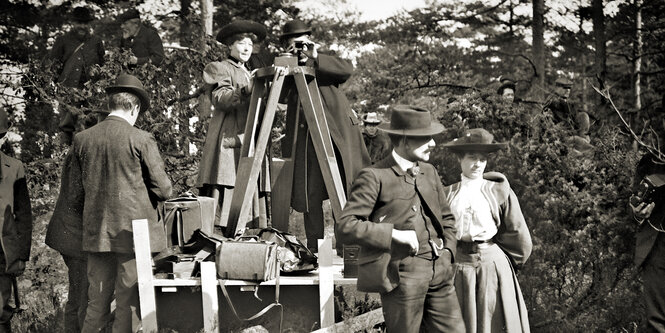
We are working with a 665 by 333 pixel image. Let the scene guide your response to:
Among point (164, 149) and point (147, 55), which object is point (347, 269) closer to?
point (164, 149)

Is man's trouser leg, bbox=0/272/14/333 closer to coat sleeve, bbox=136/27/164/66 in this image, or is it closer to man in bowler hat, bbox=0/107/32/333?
man in bowler hat, bbox=0/107/32/333

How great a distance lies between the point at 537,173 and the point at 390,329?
350 cm

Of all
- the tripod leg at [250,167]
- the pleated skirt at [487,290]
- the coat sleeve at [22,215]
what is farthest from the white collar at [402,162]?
the coat sleeve at [22,215]

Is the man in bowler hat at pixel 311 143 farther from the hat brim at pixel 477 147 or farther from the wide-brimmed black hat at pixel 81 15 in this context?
the wide-brimmed black hat at pixel 81 15

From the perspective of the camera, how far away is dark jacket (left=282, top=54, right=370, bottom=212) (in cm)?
772

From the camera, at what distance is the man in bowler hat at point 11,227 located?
6789mm

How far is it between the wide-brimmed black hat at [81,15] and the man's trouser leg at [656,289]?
15.9 meters

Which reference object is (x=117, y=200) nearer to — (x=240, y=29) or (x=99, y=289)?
(x=99, y=289)

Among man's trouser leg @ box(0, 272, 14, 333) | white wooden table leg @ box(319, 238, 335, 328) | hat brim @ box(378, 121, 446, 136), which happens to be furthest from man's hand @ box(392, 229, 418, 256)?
man's trouser leg @ box(0, 272, 14, 333)

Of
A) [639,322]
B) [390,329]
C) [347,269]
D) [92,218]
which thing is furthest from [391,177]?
[639,322]

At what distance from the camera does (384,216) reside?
502cm

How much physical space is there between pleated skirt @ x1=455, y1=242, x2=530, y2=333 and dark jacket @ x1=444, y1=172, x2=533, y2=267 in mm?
91

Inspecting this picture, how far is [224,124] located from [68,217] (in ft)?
6.06

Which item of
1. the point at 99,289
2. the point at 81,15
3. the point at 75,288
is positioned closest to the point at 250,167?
the point at 99,289
